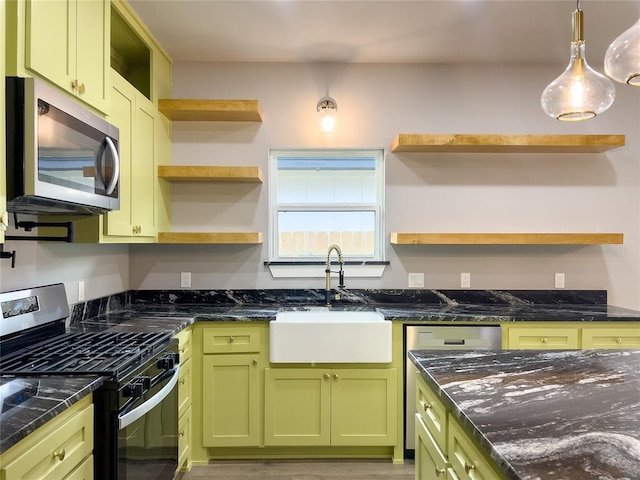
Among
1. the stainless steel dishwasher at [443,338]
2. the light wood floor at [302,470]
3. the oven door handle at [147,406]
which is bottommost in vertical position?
the light wood floor at [302,470]

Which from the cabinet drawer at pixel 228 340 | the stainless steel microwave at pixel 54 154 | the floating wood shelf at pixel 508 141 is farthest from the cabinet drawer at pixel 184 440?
the floating wood shelf at pixel 508 141

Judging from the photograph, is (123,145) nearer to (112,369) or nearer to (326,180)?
(112,369)

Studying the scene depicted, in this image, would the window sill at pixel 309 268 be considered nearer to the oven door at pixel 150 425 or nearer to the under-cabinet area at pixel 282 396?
the under-cabinet area at pixel 282 396

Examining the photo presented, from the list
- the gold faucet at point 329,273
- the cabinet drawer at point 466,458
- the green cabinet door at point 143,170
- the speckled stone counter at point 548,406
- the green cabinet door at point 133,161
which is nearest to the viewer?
the speckled stone counter at point 548,406

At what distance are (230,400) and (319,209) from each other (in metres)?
1.49

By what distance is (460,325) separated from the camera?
2.56 meters

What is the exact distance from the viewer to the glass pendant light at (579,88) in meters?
1.49

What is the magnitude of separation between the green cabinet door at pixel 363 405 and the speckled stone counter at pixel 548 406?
0.92 m

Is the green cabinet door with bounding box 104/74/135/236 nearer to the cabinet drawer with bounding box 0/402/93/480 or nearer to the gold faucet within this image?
the cabinet drawer with bounding box 0/402/93/480

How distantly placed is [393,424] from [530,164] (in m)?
2.11

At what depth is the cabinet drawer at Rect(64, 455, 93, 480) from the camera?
1306mm

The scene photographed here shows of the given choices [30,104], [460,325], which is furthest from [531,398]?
[30,104]

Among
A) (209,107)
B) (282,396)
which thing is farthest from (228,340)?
(209,107)

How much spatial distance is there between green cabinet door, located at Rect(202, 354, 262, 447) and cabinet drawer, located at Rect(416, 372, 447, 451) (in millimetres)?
1202
